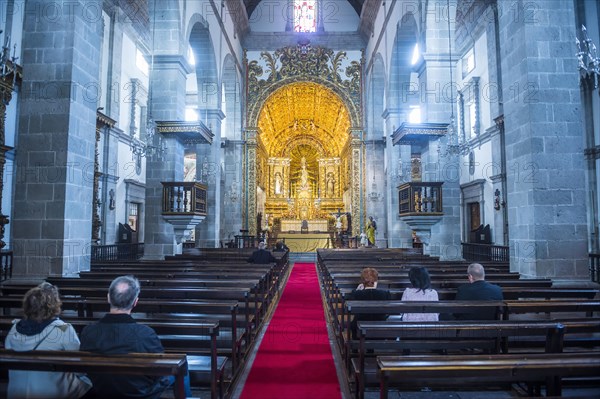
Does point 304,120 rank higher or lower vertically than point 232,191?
higher

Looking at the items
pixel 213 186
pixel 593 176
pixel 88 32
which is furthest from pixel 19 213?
pixel 593 176

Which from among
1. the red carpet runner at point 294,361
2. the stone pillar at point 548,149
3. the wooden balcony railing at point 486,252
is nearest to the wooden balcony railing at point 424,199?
the stone pillar at point 548,149

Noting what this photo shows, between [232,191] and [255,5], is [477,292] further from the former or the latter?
[255,5]

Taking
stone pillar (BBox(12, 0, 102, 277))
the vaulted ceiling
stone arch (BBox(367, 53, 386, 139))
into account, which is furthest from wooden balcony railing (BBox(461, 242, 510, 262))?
the vaulted ceiling

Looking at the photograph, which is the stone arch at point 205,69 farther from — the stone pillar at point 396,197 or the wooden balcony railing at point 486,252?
the wooden balcony railing at point 486,252

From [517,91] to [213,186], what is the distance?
9.63m

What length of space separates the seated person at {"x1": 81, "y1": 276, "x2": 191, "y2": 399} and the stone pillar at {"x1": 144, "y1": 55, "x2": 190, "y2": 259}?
330 inches

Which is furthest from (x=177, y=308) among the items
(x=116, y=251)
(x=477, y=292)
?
(x=116, y=251)

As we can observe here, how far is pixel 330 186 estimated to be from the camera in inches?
1076

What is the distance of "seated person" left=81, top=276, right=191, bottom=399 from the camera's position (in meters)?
2.09

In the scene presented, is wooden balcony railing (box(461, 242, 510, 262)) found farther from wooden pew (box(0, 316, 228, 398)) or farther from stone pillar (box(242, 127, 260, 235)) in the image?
wooden pew (box(0, 316, 228, 398))

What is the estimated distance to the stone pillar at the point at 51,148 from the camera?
6.01 meters

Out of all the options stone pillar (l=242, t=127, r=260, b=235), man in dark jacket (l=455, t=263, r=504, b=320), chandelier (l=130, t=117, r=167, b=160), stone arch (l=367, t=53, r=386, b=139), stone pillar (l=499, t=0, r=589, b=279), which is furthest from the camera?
stone pillar (l=242, t=127, r=260, b=235)

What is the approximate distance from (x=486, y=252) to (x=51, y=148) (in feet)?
43.5
